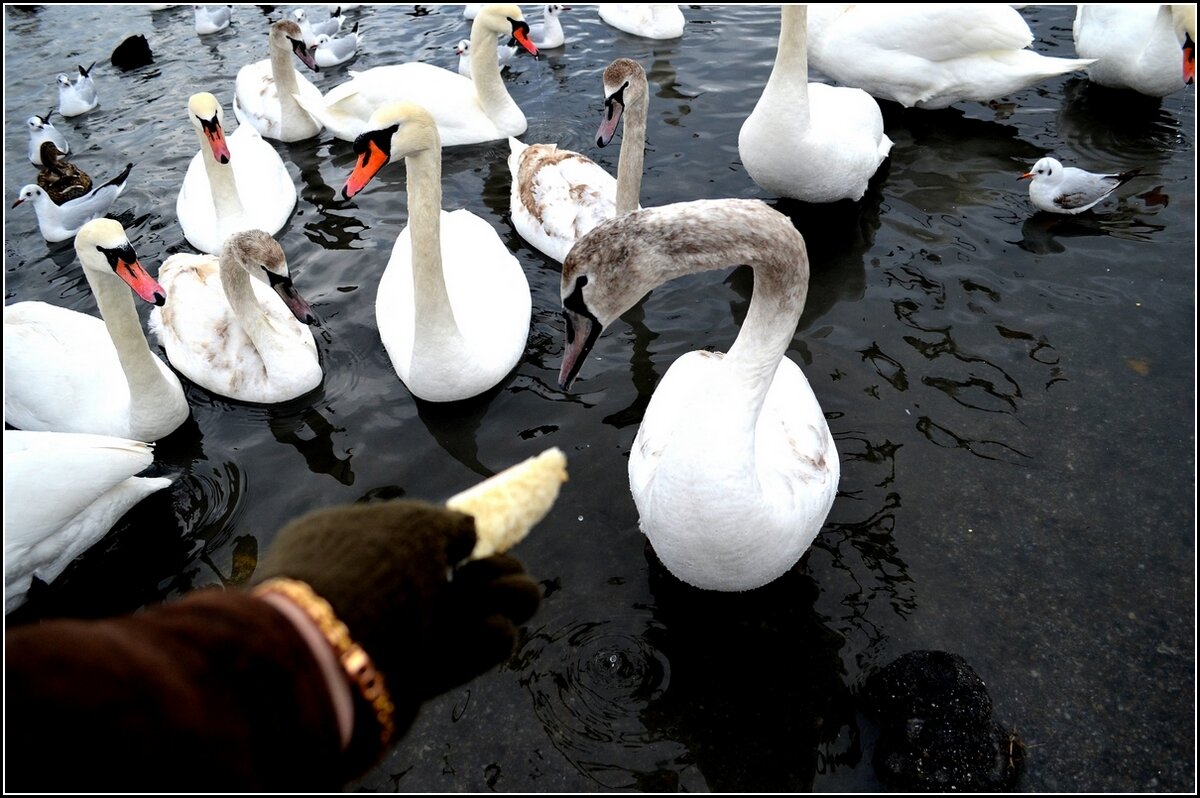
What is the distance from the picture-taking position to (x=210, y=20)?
1338 centimetres

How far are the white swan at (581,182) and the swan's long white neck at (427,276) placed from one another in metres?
1.17

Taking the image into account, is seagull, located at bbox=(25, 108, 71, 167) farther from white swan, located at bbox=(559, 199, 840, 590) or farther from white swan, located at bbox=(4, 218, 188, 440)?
white swan, located at bbox=(559, 199, 840, 590)

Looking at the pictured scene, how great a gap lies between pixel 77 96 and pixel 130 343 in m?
7.68

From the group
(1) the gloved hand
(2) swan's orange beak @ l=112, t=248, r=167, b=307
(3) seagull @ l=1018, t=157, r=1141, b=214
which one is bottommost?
(3) seagull @ l=1018, t=157, r=1141, b=214

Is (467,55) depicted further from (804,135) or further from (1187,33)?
(1187,33)

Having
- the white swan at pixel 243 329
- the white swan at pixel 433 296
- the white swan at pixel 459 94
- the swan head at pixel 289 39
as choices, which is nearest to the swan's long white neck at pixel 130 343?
the white swan at pixel 243 329

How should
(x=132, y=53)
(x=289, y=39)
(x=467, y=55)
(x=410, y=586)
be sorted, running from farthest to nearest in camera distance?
(x=132, y=53) < (x=467, y=55) < (x=289, y=39) < (x=410, y=586)

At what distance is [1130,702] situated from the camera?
3.97 m

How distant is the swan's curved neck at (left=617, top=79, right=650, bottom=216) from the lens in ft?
21.7

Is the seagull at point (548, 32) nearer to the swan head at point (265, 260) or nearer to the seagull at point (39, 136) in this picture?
the seagull at point (39, 136)

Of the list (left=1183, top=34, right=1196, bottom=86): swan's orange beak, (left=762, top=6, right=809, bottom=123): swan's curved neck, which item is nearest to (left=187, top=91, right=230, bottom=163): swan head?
(left=762, top=6, right=809, bottom=123): swan's curved neck

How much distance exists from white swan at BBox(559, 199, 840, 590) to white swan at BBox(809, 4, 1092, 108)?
6.65 m

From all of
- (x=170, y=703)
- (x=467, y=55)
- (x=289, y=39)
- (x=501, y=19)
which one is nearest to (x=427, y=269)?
(x=170, y=703)

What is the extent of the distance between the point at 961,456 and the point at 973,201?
3.85 metres
